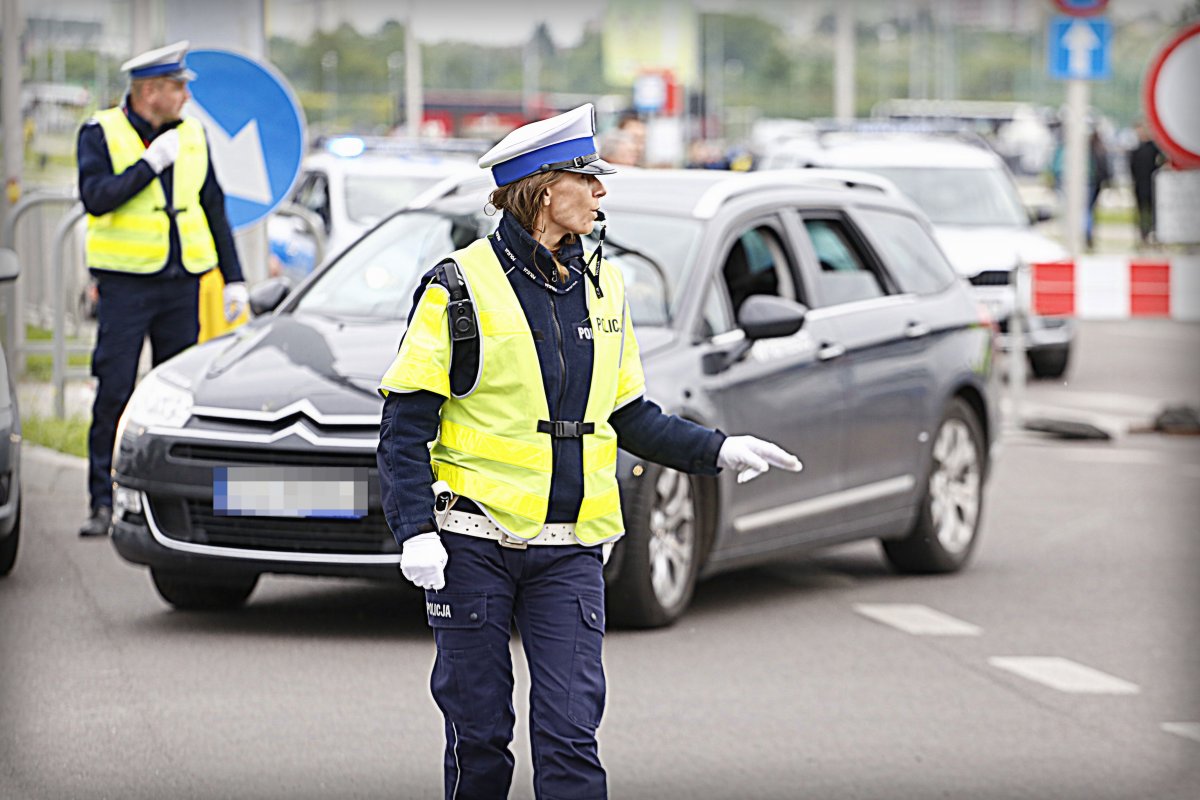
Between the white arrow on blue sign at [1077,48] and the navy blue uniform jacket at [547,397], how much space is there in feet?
52.6

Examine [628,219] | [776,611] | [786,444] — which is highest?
[628,219]

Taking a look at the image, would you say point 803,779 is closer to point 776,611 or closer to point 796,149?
point 776,611

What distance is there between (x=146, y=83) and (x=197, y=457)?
224 cm

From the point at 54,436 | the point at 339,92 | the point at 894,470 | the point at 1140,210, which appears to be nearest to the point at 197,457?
the point at 894,470

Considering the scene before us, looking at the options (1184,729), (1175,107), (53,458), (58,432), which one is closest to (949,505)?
(1175,107)

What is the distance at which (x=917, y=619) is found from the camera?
8.73 metres

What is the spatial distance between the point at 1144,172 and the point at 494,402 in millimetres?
30764

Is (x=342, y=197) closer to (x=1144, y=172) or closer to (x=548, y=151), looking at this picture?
(x=548, y=151)

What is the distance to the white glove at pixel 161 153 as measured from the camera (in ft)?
30.0

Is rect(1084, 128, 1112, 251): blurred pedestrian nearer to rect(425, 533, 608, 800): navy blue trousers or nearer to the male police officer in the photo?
the male police officer

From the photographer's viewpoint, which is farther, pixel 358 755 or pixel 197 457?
pixel 197 457

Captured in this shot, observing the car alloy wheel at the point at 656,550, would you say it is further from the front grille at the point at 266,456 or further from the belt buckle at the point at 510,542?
the belt buckle at the point at 510,542

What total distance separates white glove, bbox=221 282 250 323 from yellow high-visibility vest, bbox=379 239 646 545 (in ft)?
15.6

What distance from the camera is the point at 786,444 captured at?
8.70 metres
